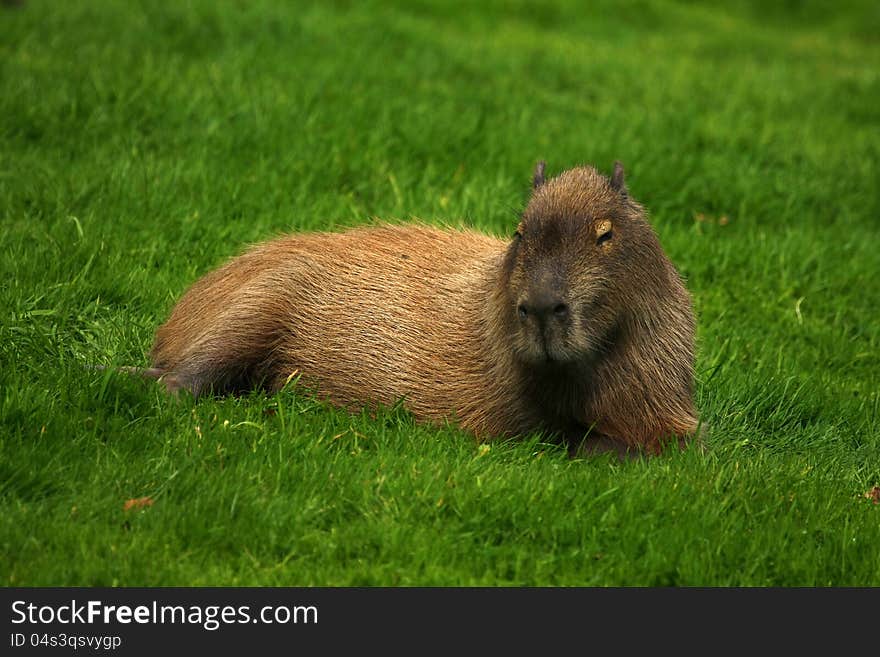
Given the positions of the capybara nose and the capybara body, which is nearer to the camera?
the capybara nose

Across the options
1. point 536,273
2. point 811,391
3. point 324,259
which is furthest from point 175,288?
point 811,391

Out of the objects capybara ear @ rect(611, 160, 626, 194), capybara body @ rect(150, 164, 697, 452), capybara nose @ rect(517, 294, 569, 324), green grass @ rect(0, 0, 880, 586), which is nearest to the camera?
green grass @ rect(0, 0, 880, 586)

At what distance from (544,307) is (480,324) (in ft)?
2.30

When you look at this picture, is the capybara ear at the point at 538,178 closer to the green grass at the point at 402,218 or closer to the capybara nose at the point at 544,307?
the capybara nose at the point at 544,307

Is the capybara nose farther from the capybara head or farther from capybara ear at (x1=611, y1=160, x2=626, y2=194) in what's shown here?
capybara ear at (x1=611, y1=160, x2=626, y2=194)

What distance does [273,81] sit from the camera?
8.59 metres

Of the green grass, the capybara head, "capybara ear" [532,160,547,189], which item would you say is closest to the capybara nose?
the capybara head

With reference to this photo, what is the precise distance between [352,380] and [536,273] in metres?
1.05

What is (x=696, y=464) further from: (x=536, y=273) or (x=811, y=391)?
(x=811, y=391)

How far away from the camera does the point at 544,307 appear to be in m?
4.59

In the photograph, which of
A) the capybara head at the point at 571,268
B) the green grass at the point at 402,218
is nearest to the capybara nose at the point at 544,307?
the capybara head at the point at 571,268

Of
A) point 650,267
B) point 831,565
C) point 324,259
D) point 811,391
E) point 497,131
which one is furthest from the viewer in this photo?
point 497,131

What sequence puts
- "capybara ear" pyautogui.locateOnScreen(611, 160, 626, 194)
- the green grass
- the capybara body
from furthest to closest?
"capybara ear" pyautogui.locateOnScreen(611, 160, 626, 194)
the capybara body
the green grass

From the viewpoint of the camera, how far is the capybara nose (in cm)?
459
